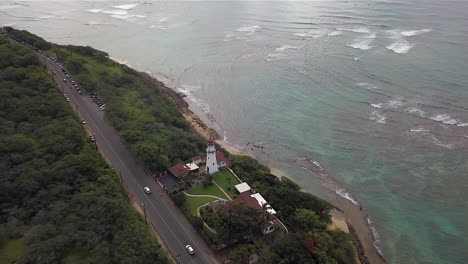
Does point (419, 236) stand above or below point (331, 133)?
below

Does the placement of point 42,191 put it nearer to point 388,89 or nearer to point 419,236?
point 419,236

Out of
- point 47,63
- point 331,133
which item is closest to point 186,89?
point 47,63

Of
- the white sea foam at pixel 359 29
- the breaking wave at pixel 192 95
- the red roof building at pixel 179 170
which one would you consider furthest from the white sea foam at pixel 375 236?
the white sea foam at pixel 359 29

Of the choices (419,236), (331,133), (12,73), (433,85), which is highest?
(12,73)

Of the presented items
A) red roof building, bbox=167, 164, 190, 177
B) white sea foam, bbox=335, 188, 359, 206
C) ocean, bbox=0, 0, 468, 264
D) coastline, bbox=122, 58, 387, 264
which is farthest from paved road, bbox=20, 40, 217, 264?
white sea foam, bbox=335, 188, 359, 206

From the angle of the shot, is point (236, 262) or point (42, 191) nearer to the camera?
point (236, 262)

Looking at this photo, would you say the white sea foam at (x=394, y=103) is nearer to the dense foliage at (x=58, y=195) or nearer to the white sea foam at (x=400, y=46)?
the white sea foam at (x=400, y=46)
